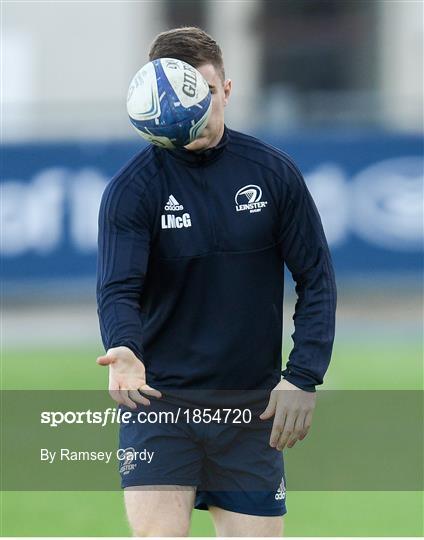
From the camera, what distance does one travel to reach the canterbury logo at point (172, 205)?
4.94 m

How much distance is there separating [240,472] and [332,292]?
2.62 feet

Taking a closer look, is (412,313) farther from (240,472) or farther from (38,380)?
(240,472)

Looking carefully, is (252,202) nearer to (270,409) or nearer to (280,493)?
(270,409)

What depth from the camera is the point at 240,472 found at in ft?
16.9

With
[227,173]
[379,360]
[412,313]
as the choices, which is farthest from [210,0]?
[227,173]

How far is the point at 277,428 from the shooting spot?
499 cm

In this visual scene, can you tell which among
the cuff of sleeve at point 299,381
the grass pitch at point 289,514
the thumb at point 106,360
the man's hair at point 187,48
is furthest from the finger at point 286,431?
the grass pitch at point 289,514

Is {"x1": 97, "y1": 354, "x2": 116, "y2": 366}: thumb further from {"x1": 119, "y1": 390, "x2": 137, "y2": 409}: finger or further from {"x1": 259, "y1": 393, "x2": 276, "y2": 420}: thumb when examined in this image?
{"x1": 259, "y1": 393, "x2": 276, "y2": 420}: thumb

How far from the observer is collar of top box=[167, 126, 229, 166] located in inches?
196

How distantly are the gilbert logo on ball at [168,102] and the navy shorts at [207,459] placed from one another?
1085mm

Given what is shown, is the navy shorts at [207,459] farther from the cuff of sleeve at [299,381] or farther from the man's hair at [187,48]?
the man's hair at [187,48]

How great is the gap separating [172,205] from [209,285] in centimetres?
34

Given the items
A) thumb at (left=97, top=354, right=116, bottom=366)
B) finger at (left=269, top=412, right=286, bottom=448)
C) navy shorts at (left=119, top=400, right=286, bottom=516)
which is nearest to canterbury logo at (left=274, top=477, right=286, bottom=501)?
navy shorts at (left=119, top=400, right=286, bottom=516)

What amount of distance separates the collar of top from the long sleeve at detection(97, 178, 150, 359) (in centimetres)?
21
